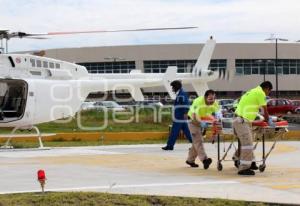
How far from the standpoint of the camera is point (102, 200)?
356 inches

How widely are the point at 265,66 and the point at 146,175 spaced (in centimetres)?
10128

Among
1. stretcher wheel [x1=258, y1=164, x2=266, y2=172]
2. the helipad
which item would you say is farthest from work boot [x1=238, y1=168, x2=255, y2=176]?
stretcher wheel [x1=258, y1=164, x2=266, y2=172]

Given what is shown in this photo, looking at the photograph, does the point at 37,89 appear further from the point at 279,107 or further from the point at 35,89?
the point at 279,107

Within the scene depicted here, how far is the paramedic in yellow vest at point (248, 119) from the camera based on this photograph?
12086 millimetres

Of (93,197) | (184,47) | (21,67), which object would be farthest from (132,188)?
(184,47)

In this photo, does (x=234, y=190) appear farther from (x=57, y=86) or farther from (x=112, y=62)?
(x=112, y=62)

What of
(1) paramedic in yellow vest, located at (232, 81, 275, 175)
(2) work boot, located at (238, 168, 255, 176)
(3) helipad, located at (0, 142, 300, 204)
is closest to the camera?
(3) helipad, located at (0, 142, 300, 204)

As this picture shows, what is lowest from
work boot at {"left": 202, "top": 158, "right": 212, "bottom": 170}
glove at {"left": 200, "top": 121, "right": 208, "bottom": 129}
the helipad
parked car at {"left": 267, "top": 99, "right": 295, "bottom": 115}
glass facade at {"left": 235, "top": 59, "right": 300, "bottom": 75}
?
parked car at {"left": 267, "top": 99, "right": 295, "bottom": 115}

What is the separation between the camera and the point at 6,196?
954 centimetres

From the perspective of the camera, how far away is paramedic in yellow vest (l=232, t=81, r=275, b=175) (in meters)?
12.1

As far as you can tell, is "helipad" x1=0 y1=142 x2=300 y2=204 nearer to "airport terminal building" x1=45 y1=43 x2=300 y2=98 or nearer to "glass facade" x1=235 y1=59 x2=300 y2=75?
"airport terminal building" x1=45 y1=43 x2=300 y2=98

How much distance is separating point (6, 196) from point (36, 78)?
11.7 m

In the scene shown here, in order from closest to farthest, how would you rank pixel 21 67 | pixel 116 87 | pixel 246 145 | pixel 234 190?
pixel 234 190 < pixel 246 145 < pixel 21 67 < pixel 116 87

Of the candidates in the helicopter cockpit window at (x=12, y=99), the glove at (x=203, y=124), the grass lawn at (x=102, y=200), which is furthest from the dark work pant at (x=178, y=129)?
the grass lawn at (x=102, y=200)
